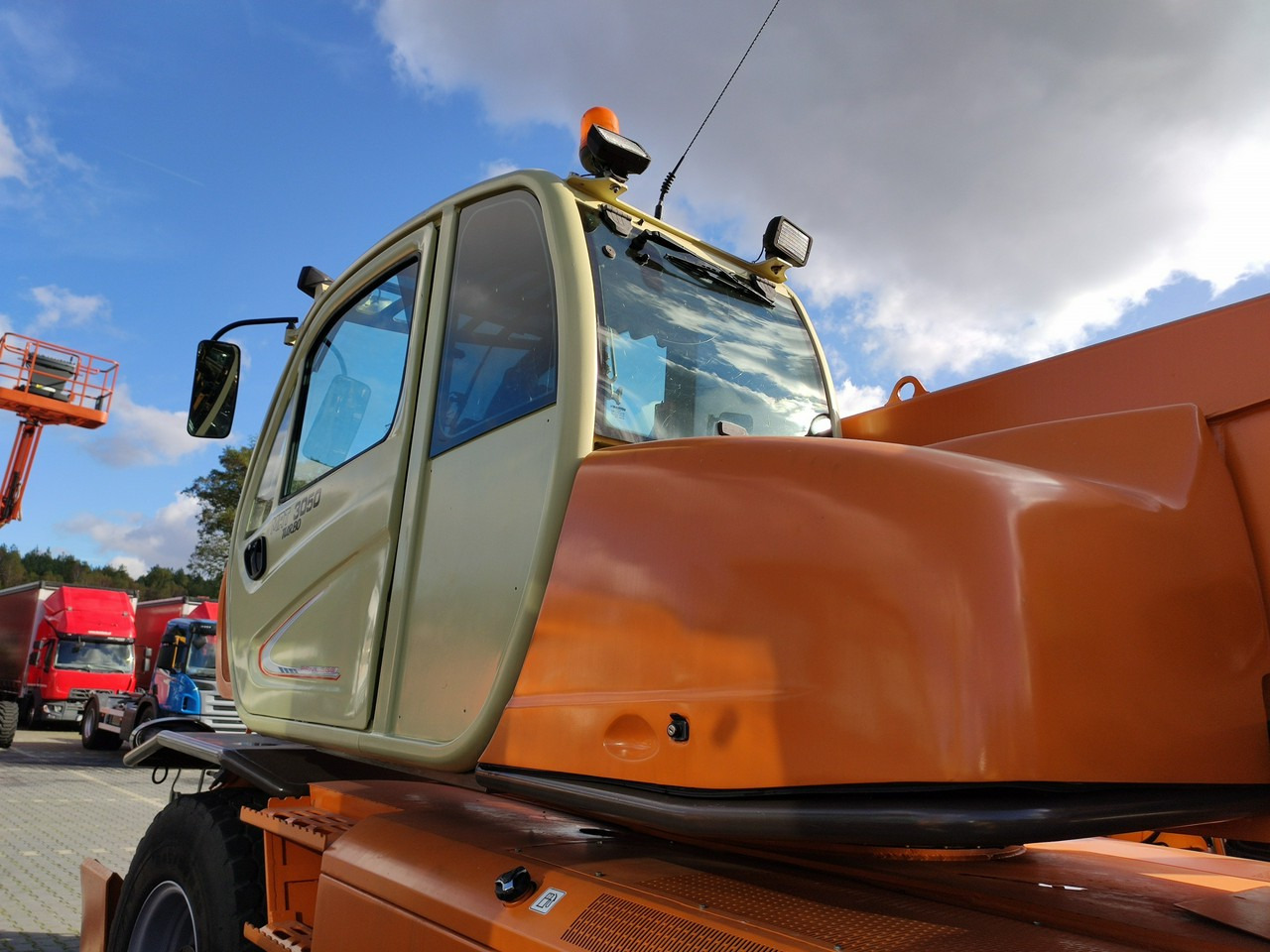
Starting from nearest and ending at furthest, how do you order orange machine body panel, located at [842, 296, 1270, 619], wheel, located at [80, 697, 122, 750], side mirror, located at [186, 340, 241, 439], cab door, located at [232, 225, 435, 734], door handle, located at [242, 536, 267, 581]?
orange machine body panel, located at [842, 296, 1270, 619] < cab door, located at [232, 225, 435, 734] < door handle, located at [242, 536, 267, 581] < side mirror, located at [186, 340, 241, 439] < wheel, located at [80, 697, 122, 750]

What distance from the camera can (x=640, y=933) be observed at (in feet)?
5.18

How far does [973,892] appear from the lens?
1719mm

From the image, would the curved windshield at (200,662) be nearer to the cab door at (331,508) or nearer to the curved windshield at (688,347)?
the cab door at (331,508)

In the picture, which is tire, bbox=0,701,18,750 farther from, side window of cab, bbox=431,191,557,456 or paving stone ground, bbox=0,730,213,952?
side window of cab, bbox=431,191,557,456

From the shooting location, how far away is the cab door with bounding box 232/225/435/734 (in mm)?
2502

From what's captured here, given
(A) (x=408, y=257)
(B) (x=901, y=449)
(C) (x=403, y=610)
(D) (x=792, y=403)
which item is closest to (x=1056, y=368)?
(B) (x=901, y=449)

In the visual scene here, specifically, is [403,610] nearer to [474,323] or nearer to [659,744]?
A: [474,323]

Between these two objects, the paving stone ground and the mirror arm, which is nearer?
the mirror arm

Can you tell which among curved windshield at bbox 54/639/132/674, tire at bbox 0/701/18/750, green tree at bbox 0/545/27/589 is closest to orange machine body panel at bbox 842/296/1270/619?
tire at bbox 0/701/18/750

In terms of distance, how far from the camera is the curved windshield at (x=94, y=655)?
2148 cm

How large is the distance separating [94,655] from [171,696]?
5334mm

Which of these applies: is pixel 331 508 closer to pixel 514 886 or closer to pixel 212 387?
pixel 212 387

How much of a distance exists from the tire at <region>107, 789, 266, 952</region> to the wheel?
60.8 feet

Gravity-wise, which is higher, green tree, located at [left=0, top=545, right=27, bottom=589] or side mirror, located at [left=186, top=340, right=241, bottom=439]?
green tree, located at [left=0, top=545, right=27, bottom=589]
